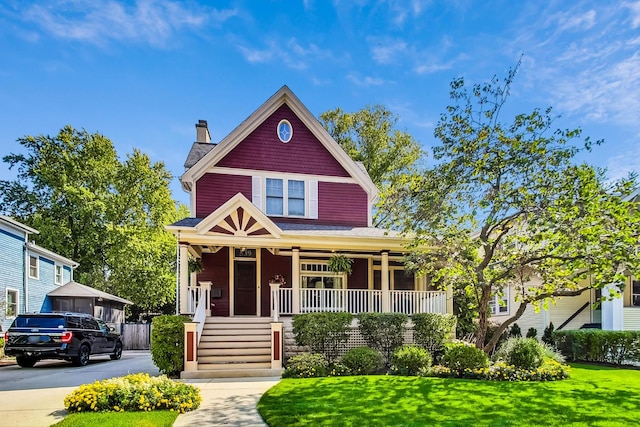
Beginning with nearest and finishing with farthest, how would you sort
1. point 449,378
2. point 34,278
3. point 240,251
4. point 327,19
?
point 449,378 → point 327,19 → point 240,251 → point 34,278

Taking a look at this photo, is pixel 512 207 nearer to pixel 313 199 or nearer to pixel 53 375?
pixel 313 199

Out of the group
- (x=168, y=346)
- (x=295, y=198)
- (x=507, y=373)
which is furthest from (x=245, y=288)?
(x=507, y=373)

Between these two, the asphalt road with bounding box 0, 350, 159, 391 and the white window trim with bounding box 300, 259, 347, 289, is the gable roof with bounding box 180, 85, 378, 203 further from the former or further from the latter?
the asphalt road with bounding box 0, 350, 159, 391

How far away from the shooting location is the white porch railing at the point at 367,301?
44.1ft

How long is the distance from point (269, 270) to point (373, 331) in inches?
186

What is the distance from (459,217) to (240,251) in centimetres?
746

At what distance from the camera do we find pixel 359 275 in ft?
51.8

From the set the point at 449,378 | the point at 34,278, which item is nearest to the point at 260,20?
the point at 449,378

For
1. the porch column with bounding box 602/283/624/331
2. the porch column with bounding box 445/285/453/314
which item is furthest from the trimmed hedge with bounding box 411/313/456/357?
the porch column with bounding box 602/283/624/331

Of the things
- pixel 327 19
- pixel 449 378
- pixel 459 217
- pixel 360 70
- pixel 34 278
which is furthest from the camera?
pixel 34 278

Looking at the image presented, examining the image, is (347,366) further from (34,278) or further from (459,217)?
(34,278)

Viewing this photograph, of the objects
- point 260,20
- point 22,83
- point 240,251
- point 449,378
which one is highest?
point 260,20

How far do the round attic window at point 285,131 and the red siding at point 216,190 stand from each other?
6.46 feet

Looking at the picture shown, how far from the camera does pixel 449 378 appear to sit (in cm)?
992
